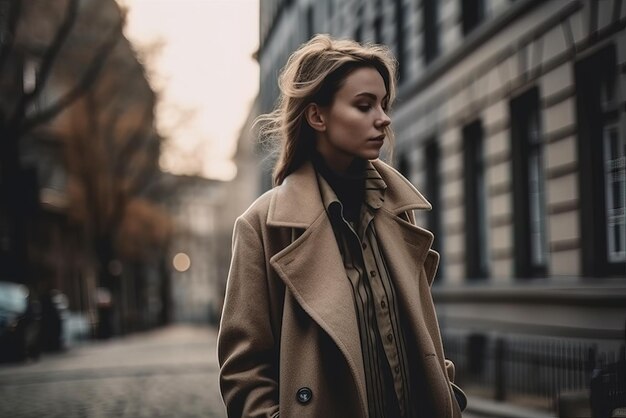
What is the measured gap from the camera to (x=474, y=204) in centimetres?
1673

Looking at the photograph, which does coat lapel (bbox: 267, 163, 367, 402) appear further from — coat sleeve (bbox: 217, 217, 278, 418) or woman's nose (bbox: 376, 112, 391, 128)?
woman's nose (bbox: 376, 112, 391, 128)

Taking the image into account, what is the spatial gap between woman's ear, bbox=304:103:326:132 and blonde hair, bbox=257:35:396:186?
1 cm

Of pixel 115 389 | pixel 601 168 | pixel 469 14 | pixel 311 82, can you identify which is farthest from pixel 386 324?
pixel 469 14

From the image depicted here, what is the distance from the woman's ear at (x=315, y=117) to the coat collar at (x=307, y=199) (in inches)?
5.6

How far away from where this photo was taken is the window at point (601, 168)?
11.3 m

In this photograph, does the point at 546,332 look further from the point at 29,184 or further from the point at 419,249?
the point at 29,184

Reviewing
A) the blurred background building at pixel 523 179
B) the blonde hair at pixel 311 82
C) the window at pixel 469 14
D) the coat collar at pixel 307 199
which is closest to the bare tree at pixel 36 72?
the blurred background building at pixel 523 179

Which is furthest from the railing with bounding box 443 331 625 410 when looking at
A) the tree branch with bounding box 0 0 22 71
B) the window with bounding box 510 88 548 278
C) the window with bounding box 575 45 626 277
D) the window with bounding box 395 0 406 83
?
the tree branch with bounding box 0 0 22 71

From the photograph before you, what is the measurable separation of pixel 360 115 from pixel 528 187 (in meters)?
11.6

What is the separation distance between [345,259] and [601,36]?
30.0 ft

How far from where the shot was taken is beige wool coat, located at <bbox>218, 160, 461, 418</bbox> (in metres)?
2.68

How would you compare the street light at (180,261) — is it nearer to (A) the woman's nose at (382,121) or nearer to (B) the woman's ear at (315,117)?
(B) the woman's ear at (315,117)

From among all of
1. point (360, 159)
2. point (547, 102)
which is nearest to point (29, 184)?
point (547, 102)

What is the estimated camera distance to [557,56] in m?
12.5
